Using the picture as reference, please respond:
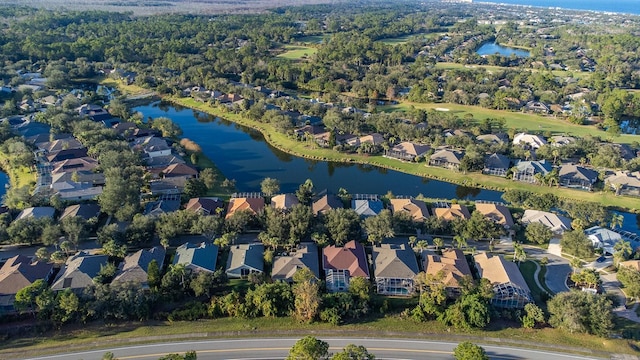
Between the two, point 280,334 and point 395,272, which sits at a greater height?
point 395,272

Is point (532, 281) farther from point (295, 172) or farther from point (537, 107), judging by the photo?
point (537, 107)

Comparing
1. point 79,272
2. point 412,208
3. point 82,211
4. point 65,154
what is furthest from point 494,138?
point 65,154

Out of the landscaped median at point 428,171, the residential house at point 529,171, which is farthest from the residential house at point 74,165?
the residential house at point 529,171

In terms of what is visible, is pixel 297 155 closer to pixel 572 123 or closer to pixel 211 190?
pixel 211 190

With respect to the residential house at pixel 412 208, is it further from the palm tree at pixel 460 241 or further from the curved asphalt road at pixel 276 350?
the curved asphalt road at pixel 276 350

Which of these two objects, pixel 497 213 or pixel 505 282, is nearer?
pixel 505 282

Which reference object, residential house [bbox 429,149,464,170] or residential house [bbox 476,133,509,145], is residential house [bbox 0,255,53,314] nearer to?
residential house [bbox 429,149,464,170]

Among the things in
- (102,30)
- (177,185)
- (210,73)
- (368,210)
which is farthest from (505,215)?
(102,30)
